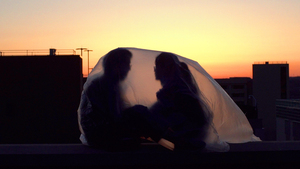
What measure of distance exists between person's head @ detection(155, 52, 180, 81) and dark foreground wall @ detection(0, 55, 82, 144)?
62.6 ft

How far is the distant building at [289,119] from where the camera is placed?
57.1 feet

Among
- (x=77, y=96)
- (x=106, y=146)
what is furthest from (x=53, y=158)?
(x=77, y=96)

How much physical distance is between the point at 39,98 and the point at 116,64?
20201 millimetres

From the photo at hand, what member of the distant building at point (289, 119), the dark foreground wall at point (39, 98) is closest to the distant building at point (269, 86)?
the distant building at point (289, 119)

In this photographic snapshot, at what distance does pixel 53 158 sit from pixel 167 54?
3.80 feet

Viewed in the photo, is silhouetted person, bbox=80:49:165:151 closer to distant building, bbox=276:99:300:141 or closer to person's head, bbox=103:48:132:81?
person's head, bbox=103:48:132:81

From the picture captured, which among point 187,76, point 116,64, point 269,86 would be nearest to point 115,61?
point 116,64

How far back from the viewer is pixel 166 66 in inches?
92.4

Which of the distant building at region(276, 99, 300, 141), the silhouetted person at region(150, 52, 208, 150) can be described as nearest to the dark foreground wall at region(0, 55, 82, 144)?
the distant building at region(276, 99, 300, 141)

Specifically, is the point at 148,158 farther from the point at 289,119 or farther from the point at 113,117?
the point at 289,119

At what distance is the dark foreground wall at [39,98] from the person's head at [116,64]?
19.1 metres

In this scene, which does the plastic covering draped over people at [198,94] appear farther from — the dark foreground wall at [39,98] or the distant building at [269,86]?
the distant building at [269,86]

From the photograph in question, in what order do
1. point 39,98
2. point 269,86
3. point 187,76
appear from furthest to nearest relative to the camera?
point 269,86 → point 39,98 → point 187,76

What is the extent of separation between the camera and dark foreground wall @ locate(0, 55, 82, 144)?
2066 cm
